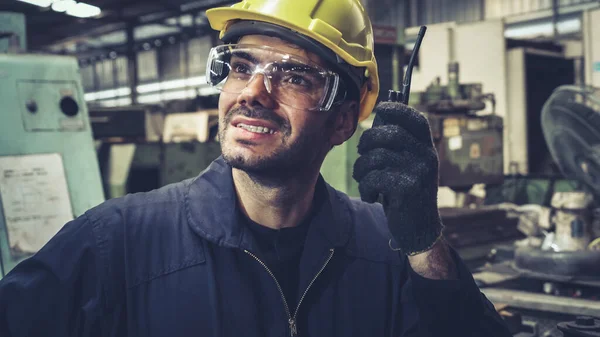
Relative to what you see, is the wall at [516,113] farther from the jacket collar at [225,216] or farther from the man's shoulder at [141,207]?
the man's shoulder at [141,207]

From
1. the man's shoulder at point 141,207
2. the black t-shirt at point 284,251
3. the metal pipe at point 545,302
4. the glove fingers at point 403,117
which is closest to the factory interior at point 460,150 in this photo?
the metal pipe at point 545,302

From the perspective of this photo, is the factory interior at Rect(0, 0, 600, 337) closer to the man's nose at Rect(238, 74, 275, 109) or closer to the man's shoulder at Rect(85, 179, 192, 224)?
the man's nose at Rect(238, 74, 275, 109)

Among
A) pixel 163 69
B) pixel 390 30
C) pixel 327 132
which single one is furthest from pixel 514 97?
pixel 163 69

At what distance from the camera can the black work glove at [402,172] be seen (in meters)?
1.17

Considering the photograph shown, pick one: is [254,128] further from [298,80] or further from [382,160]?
[382,160]

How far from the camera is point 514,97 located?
5691mm

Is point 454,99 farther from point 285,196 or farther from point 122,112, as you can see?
point 285,196

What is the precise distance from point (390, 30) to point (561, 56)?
3.46 meters

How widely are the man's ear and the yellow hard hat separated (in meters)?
0.06

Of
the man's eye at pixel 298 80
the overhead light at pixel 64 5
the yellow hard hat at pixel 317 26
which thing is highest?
the overhead light at pixel 64 5

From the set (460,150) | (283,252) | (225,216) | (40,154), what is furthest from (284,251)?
(460,150)

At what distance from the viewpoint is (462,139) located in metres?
3.34

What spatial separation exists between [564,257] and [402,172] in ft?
3.71

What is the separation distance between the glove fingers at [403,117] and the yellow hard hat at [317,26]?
0.22m
